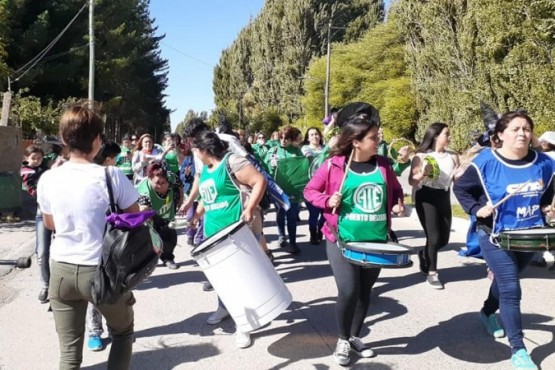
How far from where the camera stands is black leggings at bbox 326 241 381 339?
3.71 metres

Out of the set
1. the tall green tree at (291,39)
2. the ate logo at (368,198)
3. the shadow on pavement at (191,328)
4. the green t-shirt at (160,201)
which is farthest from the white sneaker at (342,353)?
the tall green tree at (291,39)

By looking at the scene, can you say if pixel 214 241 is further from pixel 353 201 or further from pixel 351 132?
pixel 351 132

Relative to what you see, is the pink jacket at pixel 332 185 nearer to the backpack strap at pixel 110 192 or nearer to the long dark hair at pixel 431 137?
the backpack strap at pixel 110 192

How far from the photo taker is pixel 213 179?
4.45 m

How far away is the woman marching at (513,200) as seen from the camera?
12.0ft

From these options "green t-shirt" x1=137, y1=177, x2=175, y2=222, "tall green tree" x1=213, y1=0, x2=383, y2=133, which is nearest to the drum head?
"green t-shirt" x1=137, y1=177, x2=175, y2=222

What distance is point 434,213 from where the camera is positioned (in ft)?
18.6

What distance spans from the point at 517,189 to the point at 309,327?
2.09 m

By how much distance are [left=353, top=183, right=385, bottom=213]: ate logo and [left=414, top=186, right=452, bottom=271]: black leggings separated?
7.02 feet

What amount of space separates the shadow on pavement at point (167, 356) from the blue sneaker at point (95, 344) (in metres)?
0.27

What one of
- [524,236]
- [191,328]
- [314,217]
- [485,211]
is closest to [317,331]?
[191,328]

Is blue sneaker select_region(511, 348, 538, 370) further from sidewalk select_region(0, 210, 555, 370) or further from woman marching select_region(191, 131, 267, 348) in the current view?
woman marching select_region(191, 131, 267, 348)

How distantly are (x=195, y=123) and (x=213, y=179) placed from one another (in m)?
1.32

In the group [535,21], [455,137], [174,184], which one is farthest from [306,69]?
[174,184]
